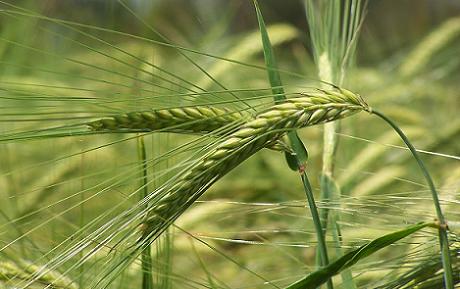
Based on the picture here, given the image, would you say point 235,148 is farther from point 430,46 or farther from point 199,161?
point 430,46

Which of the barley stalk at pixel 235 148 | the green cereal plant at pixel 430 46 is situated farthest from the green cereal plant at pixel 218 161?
the green cereal plant at pixel 430 46

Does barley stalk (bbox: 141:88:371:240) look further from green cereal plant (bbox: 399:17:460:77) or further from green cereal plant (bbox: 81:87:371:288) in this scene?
green cereal plant (bbox: 399:17:460:77)

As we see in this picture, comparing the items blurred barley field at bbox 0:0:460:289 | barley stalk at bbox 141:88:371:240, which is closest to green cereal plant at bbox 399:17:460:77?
blurred barley field at bbox 0:0:460:289

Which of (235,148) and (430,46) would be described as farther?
(430,46)

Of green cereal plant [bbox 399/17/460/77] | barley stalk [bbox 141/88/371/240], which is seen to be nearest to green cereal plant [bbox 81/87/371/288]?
barley stalk [bbox 141/88/371/240]

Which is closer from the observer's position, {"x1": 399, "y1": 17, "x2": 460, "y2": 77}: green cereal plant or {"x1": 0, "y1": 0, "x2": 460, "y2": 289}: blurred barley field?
{"x1": 0, "y1": 0, "x2": 460, "y2": 289}: blurred barley field

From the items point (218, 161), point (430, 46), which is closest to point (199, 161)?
point (218, 161)

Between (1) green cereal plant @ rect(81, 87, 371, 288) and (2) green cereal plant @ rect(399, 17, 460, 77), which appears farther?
(2) green cereal plant @ rect(399, 17, 460, 77)

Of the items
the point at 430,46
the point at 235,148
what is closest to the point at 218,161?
the point at 235,148

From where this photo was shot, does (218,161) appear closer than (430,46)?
Yes
